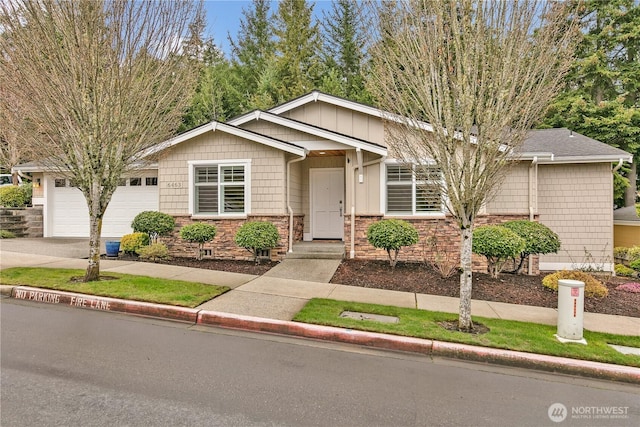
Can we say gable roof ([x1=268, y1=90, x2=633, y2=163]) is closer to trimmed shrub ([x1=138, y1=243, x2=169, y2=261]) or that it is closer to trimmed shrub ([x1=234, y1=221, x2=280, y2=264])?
trimmed shrub ([x1=234, y1=221, x2=280, y2=264])

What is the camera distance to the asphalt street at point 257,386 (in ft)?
10.7

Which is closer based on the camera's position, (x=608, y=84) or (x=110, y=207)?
(x=110, y=207)

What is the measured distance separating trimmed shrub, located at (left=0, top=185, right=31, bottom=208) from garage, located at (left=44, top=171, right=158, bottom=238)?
2.53m

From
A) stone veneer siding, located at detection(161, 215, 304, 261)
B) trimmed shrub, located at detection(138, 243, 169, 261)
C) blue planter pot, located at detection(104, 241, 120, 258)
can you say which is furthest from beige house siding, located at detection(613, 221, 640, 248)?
blue planter pot, located at detection(104, 241, 120, 258)

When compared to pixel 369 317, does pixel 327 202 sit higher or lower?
higher

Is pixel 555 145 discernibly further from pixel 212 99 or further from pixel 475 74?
pixel 212 99

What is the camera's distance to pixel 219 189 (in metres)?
11.3

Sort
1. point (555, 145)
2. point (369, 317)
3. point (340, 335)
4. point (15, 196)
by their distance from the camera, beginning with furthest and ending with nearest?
point (15, 196), point (555, 145), point (369, 317), point (340, 335)

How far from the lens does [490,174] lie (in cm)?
524

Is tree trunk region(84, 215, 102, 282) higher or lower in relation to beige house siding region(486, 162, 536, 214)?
lower

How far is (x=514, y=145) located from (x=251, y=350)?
4735 mm

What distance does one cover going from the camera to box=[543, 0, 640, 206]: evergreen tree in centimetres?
1788

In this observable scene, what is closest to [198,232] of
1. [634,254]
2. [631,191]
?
[634,254]

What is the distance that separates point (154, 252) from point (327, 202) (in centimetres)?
577
